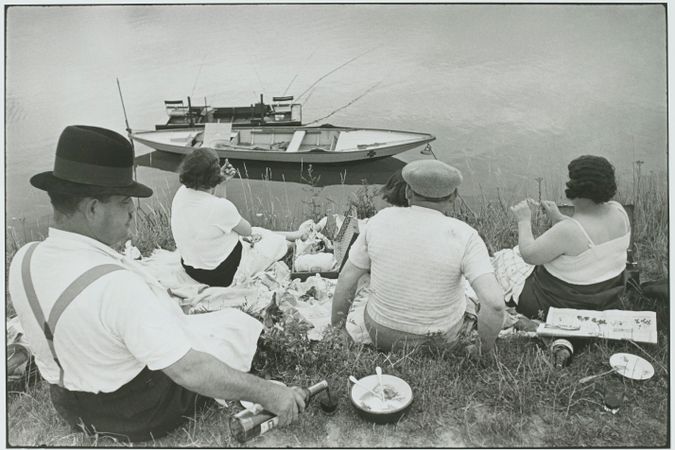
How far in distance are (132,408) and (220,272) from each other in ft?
7.02

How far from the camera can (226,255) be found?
4.55m

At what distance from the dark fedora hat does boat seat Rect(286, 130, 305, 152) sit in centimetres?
1147

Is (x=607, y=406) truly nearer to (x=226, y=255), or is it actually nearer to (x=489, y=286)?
(x=489, y=286)

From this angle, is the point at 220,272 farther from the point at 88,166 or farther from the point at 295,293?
the point at 88,166

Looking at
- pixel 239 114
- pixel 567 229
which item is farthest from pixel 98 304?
pixel 239 114

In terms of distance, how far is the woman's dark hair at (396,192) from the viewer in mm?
3361

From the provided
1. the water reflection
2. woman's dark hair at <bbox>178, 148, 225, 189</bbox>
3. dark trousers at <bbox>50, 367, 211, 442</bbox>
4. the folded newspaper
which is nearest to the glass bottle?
dark trousers at <bbox>50, 367, 211, 442</bbox>

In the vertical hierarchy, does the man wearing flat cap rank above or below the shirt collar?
below

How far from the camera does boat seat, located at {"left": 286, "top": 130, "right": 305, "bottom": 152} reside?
541 inches

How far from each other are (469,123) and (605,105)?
510 centimetres

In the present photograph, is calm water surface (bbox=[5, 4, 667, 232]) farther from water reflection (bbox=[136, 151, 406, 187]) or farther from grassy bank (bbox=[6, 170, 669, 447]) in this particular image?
grassy bank (bbox=[6, 170, 669, 447])

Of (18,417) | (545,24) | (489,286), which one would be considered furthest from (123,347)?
(545,24)

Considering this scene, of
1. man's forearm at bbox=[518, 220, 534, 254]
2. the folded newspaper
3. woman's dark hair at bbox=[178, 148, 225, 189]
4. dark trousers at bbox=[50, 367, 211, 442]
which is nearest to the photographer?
dark trousers at bbox=[50, 367, 211, 442]

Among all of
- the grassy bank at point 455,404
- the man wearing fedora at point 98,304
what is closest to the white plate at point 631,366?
the grassy bank at point 455,404
